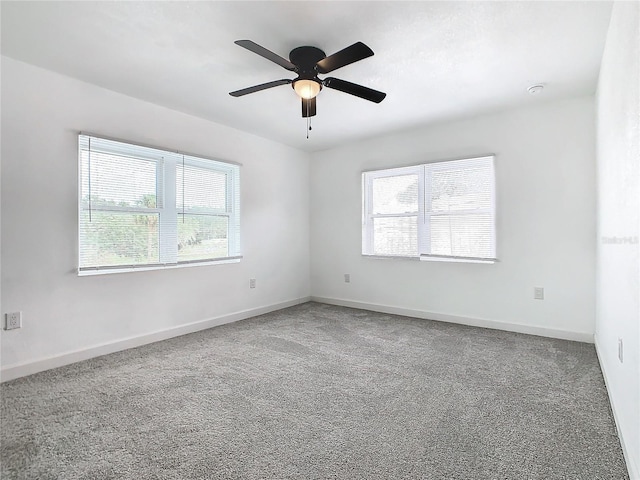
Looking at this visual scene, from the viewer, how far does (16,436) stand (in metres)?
1.80

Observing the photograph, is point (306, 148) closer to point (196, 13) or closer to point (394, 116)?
point (394, 116)

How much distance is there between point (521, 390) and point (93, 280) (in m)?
3.55

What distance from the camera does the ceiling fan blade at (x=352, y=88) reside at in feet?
7.84

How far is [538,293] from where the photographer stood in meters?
3.54

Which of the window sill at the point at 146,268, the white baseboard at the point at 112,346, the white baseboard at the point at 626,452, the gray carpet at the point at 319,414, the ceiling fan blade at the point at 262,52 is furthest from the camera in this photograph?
the window sill at the point at 146,268

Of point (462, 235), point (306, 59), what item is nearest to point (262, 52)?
point (306, 59)

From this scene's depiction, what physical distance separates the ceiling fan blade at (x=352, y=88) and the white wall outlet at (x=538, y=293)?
2632 millimetres

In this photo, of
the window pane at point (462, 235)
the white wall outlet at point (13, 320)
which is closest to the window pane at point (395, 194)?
the window pane at point (462, 235)

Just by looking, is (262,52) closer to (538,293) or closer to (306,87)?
(306,87)

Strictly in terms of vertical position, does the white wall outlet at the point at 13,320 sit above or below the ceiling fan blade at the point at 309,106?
below

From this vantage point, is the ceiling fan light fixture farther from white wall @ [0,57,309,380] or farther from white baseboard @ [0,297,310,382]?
white baseboard @ [0,297,310,382]

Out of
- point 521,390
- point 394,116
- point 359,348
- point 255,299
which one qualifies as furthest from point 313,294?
point 521,390

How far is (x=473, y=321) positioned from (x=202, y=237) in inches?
131

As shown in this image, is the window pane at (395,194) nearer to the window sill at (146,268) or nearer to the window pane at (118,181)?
the window sill at (146,268)
